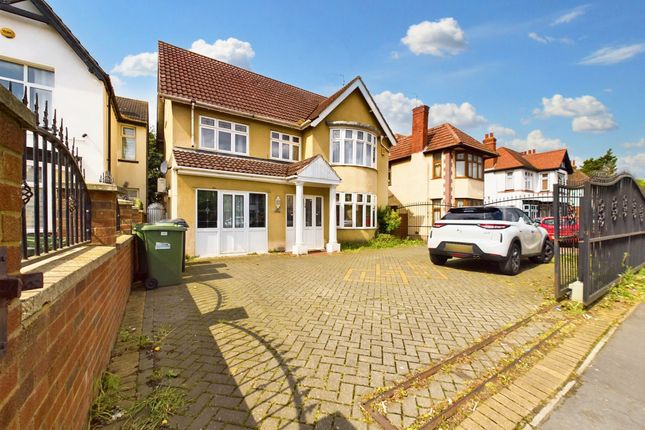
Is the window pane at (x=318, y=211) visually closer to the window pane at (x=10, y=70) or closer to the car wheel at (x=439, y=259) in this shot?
the car wheel at (x=439, y=259)

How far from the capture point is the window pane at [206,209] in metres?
10.1

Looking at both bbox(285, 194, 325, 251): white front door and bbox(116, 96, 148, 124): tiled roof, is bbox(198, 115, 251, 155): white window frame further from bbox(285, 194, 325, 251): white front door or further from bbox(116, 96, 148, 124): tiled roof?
bbox(116, 96, 148, 124): tiled roof

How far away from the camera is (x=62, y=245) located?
239cm

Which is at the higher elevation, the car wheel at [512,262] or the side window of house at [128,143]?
the side window of house at [128,143]

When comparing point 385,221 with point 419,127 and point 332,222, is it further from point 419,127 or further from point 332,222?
point 419,127

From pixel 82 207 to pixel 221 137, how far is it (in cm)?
960

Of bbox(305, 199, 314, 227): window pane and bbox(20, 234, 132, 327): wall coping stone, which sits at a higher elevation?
bbox(305, 199, 314, 227): window pane

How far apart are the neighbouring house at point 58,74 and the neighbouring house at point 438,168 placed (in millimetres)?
17112

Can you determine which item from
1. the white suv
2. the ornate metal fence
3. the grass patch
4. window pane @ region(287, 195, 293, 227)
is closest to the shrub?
the grass patch

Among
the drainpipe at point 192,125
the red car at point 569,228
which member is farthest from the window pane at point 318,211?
the red car at point 569,228

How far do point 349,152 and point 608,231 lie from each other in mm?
10283

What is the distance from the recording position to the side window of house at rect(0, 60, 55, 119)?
907cm

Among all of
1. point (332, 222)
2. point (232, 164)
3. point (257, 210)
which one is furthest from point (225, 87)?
point (332, 222)

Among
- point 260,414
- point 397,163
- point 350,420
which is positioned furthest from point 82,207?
point 397,163
